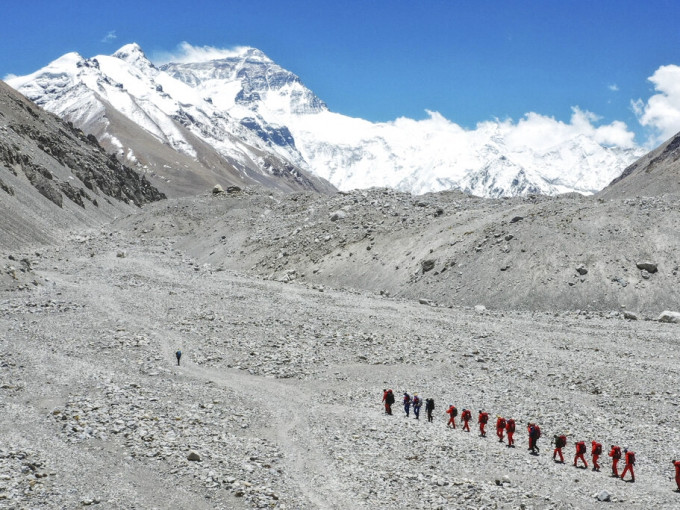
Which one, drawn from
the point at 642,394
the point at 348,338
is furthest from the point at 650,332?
the point at 348,338

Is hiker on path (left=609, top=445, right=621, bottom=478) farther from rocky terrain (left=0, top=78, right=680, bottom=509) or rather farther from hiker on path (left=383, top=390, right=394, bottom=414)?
hiker on path (left=383, top=390, right=394, bottom=414)

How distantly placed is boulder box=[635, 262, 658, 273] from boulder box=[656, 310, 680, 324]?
465 cm

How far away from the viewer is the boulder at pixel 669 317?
4178 cm

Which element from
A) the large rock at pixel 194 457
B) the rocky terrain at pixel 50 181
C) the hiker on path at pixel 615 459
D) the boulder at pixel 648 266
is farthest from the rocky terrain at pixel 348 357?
the rocky terrain at pixel 50 181

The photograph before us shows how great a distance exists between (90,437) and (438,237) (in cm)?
4364

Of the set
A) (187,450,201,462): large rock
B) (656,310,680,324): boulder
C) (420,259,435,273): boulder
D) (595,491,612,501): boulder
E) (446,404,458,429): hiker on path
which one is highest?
(420,259,435,273): boulder

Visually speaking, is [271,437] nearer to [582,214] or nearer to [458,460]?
[458,460]

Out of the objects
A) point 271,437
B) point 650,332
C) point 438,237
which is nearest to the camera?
point 271,437

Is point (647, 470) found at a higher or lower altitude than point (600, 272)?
lower

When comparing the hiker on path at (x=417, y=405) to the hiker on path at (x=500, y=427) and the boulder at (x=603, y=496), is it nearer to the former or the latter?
the hiker on path at (x=500, y=427)

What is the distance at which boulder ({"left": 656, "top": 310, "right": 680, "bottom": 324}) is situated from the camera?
4178cm

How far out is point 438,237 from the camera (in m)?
59.6

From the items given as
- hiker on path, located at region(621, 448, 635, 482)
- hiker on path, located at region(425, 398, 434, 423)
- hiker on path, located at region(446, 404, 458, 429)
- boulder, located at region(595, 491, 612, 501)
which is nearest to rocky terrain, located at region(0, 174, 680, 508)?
boulder, located at region(595, 491, 612, 501)

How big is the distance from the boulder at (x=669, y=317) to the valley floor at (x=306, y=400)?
0.98 meters
